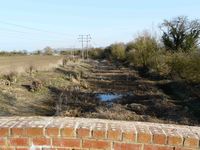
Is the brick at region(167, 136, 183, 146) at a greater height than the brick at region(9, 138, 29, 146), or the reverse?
the brick at region(167, 136, 183, 146)

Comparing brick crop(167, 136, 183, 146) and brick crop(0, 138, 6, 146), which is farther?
brick crop(0, 138, 6, 146)

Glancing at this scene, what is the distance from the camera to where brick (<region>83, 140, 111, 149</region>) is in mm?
3080

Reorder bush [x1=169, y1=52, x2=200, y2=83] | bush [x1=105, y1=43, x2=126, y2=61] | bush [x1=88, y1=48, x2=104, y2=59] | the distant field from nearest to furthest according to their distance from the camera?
bush [x1=169, y1=52, x2=200, y2=83], the distant field, bush [x1=105, y1=43, x2=126, y2=61], bush [x1=88, y1=48, x2=104, y2=59]

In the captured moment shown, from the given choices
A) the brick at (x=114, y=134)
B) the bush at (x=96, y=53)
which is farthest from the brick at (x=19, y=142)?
the bush at (x=96, y=53)

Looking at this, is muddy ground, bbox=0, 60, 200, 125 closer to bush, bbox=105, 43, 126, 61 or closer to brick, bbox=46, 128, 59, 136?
brick, bbox=46, 128, 59, 136

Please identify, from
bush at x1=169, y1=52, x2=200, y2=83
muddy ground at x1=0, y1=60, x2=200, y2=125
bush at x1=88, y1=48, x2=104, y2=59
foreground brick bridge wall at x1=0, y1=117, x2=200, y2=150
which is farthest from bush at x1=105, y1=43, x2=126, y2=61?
foreground brick bridge wall at x1=0, y1=117, x2=200, y2=150

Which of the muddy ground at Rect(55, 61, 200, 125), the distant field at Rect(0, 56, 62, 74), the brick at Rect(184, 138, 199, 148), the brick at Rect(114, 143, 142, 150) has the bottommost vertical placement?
the muddy ground at Rect(55, 61, 200, 125)

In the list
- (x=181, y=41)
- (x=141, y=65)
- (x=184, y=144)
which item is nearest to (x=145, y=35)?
(x=141, y=65)

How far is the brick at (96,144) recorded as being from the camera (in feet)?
10.1

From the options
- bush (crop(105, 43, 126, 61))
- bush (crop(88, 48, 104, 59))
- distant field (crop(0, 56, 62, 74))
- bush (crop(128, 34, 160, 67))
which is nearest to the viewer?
distant field (crop(0, 56, 62, 74))

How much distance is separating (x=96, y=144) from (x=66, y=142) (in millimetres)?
280

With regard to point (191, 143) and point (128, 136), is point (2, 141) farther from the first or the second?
point (191, 143)

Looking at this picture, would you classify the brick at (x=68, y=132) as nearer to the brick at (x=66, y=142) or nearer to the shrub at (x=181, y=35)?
the brick at (x=66, y=142)

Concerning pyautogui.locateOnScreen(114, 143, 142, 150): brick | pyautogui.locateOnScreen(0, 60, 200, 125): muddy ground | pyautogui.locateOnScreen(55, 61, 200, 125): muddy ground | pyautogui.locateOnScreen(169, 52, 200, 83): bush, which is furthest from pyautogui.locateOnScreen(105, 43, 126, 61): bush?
pyautogui.locateOnScreen(114, 143, 142, 150): brick
